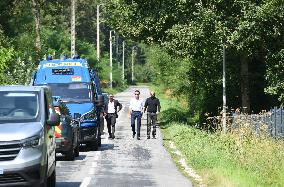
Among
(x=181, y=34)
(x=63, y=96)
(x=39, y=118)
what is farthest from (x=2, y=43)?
(x=39, y=118)

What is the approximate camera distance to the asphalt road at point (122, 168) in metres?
14.5

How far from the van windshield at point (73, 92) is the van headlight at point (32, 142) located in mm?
10698

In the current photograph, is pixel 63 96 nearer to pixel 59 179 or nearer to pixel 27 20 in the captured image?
pixel 59 179

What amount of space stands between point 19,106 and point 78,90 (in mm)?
9967

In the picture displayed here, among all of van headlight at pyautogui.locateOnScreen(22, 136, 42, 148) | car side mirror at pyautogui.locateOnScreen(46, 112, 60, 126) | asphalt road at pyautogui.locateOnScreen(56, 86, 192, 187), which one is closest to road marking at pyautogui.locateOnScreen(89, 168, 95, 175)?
asphalt road at pyautogui.locateOnScreen(56, 86, 192, 187)

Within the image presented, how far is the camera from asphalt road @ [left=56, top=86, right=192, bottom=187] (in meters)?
14.5

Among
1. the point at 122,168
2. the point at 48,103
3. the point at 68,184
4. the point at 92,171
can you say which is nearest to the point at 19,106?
the point at 48,103

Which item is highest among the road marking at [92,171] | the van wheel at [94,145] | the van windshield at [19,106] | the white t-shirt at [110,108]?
the van windshield at [19,106]

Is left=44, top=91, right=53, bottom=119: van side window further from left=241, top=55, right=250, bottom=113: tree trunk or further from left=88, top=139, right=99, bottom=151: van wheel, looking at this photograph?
left=241, top=55, right=250, bottom=113: tree trunk

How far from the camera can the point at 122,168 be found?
1709 cm

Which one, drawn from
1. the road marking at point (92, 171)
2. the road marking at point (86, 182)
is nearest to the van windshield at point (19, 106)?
the road marking at point (86, 182)

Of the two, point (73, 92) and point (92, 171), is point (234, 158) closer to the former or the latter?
point (92, 171)

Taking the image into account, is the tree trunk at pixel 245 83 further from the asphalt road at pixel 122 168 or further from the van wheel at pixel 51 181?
the van wheel at pixel 51 181

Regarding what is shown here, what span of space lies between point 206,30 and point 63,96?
9.26 m
